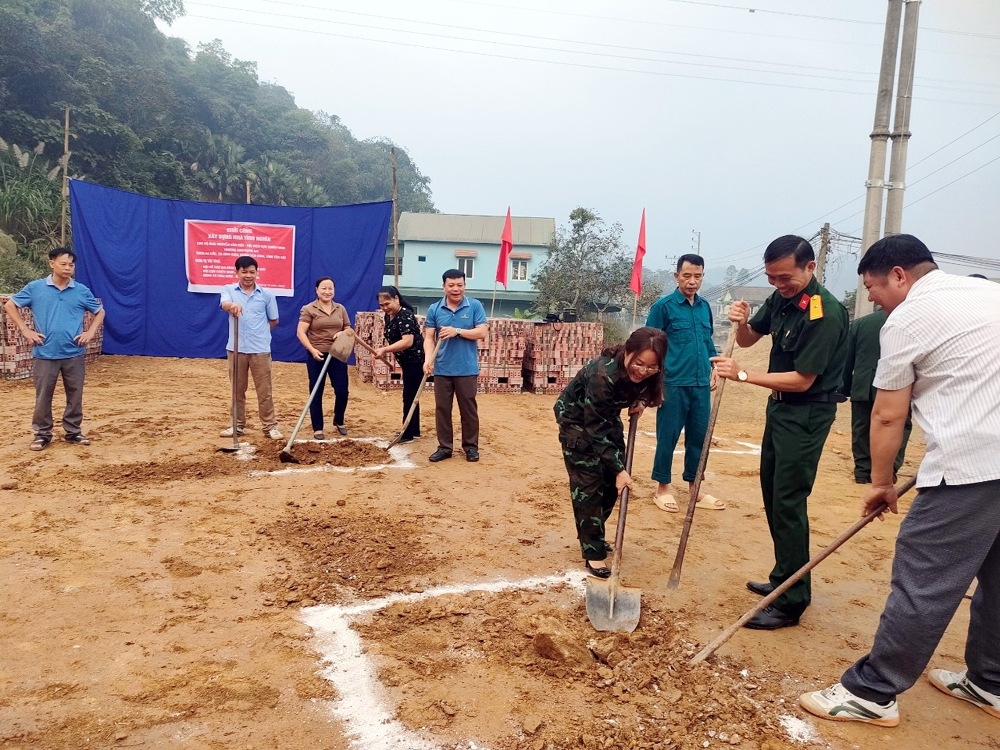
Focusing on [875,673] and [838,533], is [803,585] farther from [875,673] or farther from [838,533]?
[838,533]

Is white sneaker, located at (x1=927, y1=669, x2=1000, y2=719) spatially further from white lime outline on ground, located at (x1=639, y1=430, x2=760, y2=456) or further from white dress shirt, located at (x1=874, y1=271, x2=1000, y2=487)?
white lime outline on ground, located at (x1=639, y1=430, x2=760, y2=456)

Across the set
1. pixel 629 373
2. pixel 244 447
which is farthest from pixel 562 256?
pixel 629 373

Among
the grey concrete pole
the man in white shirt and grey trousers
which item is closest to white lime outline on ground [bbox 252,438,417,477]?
the man in white shirt and grey trousers

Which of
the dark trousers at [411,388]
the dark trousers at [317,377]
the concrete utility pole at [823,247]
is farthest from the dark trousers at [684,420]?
the concrete utility pole at [823,247]

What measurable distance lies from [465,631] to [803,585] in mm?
1727

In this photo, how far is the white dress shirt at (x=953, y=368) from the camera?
85.8 inches

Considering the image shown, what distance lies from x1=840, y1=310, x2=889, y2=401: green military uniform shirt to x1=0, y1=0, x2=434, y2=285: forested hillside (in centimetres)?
1831

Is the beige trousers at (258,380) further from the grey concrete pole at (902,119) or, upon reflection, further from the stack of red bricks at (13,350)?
the grey concrete pole at (902,119)

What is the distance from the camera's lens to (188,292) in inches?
448

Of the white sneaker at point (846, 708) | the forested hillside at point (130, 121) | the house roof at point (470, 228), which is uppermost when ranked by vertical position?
the forested hillside at point (130, 121)

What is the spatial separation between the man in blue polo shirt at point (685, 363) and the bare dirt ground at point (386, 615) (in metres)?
0.64

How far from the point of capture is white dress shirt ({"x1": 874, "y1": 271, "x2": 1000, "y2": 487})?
7.15 feet

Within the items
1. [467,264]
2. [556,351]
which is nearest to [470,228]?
[467,264]

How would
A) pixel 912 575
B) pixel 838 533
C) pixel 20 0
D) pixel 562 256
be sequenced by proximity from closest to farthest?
pixel 912 575
pixel 838 533
pixel 562 256
pixel 20 0
